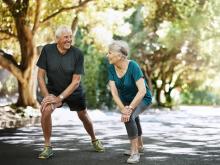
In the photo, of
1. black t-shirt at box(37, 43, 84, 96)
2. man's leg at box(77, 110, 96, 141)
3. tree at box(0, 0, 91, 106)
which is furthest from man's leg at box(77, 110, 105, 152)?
tree at box(0, 0, 91, 106)

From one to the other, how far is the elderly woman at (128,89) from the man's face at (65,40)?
60 cm

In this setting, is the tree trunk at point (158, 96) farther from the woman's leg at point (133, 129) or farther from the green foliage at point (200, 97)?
the woman's leg at point (133, 129)

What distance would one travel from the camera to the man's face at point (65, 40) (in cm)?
816

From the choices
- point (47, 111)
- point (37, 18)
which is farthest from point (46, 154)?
point (37, 18)

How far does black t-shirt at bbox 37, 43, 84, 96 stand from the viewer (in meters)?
8.30

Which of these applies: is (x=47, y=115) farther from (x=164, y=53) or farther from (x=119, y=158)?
(x=164, y=53)

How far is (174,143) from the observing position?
35.8 ft

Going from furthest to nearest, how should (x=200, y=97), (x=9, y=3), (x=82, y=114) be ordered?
(x=200, y=97), (x=9, y=3), (x=82, y=114)

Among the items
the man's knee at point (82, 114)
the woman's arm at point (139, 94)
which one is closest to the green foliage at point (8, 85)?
the man's knee at point (82, 114)

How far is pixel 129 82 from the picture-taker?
8.17m

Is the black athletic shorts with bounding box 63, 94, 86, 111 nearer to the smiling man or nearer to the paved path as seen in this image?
the smiling man

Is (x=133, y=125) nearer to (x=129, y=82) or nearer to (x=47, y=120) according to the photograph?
(x=129, y=82)

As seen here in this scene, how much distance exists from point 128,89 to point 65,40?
3.77ft

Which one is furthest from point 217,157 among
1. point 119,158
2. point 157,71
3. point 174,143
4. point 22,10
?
point 157,71
